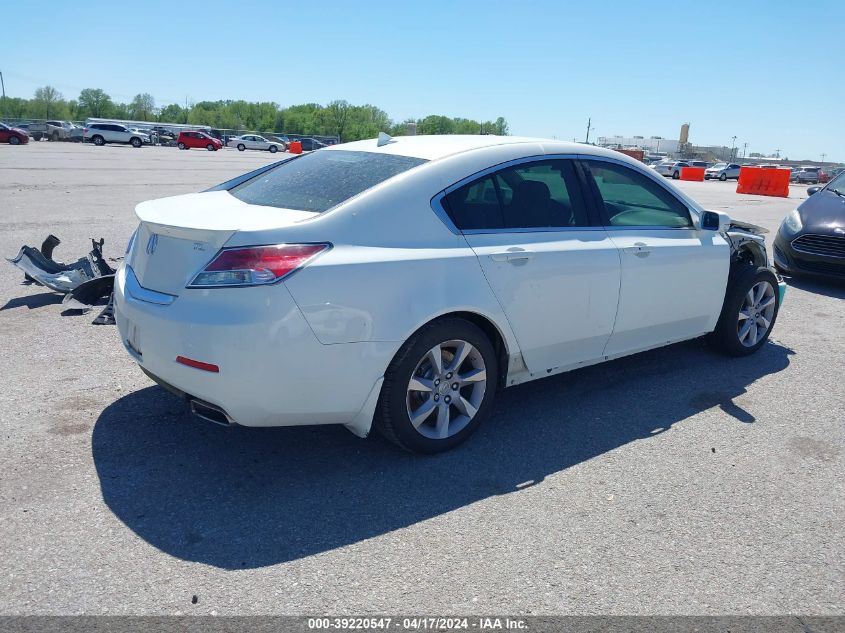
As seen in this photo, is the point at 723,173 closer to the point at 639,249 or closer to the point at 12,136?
the point at 12,136

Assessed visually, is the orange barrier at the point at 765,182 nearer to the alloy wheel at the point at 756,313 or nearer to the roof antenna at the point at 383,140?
the alloy wheel at the point at 756,313

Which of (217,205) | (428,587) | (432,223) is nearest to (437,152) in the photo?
(432,223)

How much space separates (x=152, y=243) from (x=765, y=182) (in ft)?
97.8

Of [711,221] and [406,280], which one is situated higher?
[711,221]

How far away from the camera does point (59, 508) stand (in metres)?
3.17

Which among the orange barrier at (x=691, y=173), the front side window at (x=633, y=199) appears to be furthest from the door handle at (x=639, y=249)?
the orange barrier at (x=691, y=173)

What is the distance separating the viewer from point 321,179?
395 cm

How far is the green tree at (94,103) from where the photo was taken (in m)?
132

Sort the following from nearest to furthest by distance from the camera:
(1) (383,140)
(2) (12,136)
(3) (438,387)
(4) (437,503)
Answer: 1. (4) (437,503)
2. (3) (438,387)
3. (1) (383,140)
4. (2) (12,136)

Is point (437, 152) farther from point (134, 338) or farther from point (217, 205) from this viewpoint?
point (134, 338)

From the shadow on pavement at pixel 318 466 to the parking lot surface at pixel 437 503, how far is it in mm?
13

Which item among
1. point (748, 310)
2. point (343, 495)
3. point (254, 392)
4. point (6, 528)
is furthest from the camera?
point (748, 310)

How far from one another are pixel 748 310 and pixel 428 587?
13.0 ft

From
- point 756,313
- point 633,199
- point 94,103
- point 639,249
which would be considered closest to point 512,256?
point 639,249
